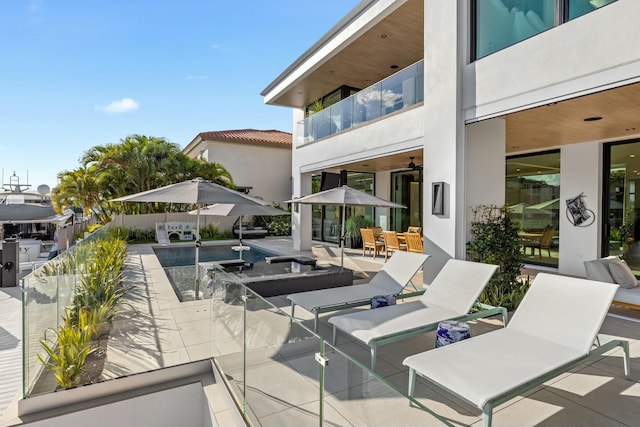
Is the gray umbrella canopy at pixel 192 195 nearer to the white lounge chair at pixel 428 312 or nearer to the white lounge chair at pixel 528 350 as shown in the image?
the white lounge chair at pixel 428 312

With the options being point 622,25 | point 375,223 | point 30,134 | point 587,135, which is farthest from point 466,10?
point 30,134

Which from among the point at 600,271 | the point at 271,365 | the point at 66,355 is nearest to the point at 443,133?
the point at 600,271

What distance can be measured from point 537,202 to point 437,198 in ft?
16.5

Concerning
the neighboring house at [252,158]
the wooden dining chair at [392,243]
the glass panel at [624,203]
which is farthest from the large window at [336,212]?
the glass panel at [624,203]

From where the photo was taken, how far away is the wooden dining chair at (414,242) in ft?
32.3

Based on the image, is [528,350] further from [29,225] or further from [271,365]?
[29,225]

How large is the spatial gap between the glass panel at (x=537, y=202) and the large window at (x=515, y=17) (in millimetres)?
4668

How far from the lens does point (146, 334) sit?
494cm

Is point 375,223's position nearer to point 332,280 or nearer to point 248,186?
point 332,280

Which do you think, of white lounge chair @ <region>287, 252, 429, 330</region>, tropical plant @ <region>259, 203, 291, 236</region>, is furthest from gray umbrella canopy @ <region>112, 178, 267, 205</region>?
tropical plant @ <region>259, 203, 291, 236</region>

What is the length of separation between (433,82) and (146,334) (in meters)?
6.83

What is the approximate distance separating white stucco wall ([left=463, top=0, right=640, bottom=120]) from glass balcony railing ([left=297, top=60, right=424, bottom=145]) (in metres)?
1.58

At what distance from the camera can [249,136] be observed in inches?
937

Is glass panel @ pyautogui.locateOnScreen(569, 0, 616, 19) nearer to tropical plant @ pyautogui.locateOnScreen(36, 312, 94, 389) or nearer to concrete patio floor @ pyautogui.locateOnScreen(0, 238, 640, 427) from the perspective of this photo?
concrete patio floor @ pyautogui.locateOnScreen(0, 238, 640, 427)
